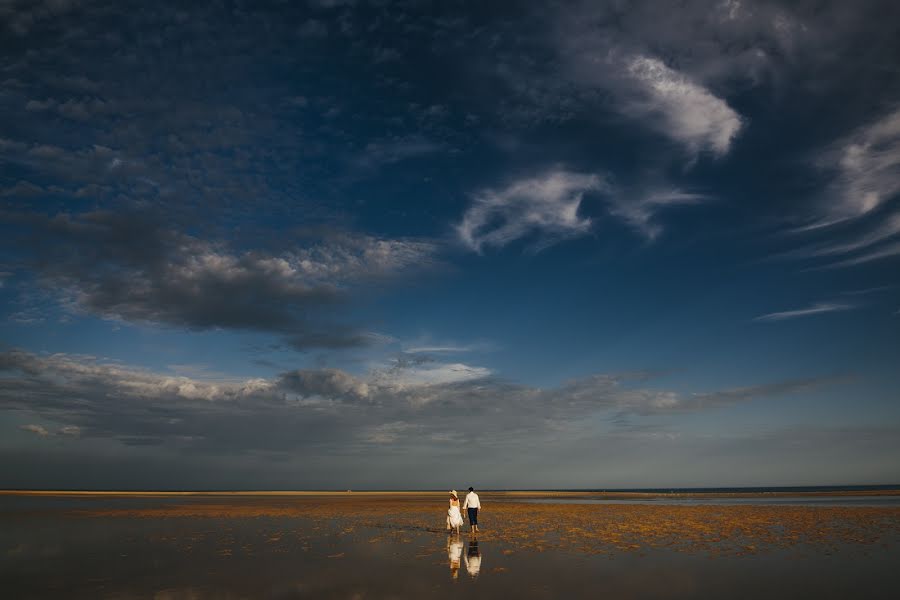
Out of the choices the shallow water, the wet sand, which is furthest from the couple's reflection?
the shallow water

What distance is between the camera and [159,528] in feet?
121

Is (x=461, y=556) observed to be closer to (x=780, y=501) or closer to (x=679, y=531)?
(x=679, y=531)

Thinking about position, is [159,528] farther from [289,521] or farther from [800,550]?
[800,550]

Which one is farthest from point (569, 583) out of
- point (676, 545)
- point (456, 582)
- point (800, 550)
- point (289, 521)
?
point (289, 521)

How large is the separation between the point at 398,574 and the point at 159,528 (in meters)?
25.0

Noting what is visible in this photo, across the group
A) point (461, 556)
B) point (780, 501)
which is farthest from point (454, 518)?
point (780, 501)

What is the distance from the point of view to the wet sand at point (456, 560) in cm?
1723

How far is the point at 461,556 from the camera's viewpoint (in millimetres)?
23391

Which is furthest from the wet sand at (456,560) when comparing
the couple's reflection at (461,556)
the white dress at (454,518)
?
the white dress at (454,518)

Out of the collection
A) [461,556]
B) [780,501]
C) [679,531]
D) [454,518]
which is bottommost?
[780,501]

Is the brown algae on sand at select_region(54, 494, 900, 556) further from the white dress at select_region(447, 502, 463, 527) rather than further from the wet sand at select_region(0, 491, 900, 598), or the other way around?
the white dress at select_region(447, 502, 463, 527)

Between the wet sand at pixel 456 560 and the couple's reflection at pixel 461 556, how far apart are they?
0.28 ft

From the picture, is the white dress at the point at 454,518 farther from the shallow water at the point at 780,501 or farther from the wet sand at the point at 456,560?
the shallow water at the point at 780,501

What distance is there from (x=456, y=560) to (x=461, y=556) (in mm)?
1150
